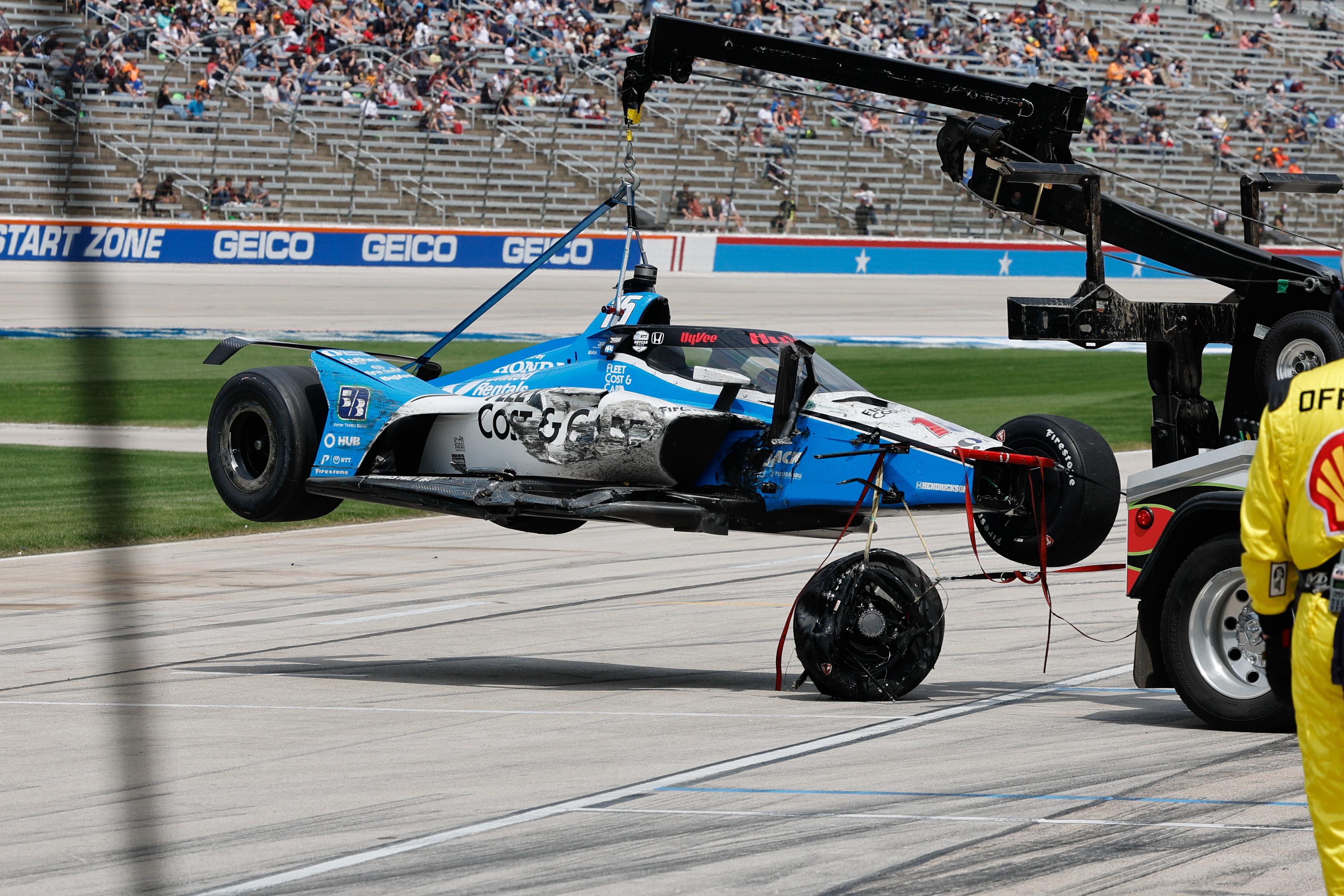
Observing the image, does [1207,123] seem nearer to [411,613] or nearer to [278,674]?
[411,613]

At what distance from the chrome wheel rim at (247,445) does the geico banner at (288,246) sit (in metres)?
23.0

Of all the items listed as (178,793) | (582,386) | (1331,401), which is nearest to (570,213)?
(582,386)

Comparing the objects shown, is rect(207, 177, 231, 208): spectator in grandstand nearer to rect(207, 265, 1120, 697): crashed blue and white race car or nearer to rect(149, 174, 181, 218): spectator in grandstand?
rect(149, 174, 181, 218): spectator in grandstand

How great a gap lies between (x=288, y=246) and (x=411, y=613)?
25.3 metres

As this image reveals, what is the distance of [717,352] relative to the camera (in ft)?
33.6

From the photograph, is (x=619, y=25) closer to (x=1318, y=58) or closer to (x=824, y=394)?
(x=1318, y=58)

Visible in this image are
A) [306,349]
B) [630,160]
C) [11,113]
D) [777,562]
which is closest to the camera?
[630,160]

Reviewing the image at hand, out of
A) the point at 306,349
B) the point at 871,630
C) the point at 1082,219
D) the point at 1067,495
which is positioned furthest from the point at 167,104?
the point at 1067,495

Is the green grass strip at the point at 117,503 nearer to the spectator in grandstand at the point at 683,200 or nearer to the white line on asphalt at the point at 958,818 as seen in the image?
the white line on asphalt at the point at 958,818

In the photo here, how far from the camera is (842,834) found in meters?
6.29

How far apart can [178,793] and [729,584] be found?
7.29 metres

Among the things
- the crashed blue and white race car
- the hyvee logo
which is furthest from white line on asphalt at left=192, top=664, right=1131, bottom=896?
the hyvee logo

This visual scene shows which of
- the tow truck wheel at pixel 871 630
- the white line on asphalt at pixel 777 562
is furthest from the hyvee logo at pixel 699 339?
the white line on asphalt at pixel 777 562

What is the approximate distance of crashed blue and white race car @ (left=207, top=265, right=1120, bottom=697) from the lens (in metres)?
9.23
